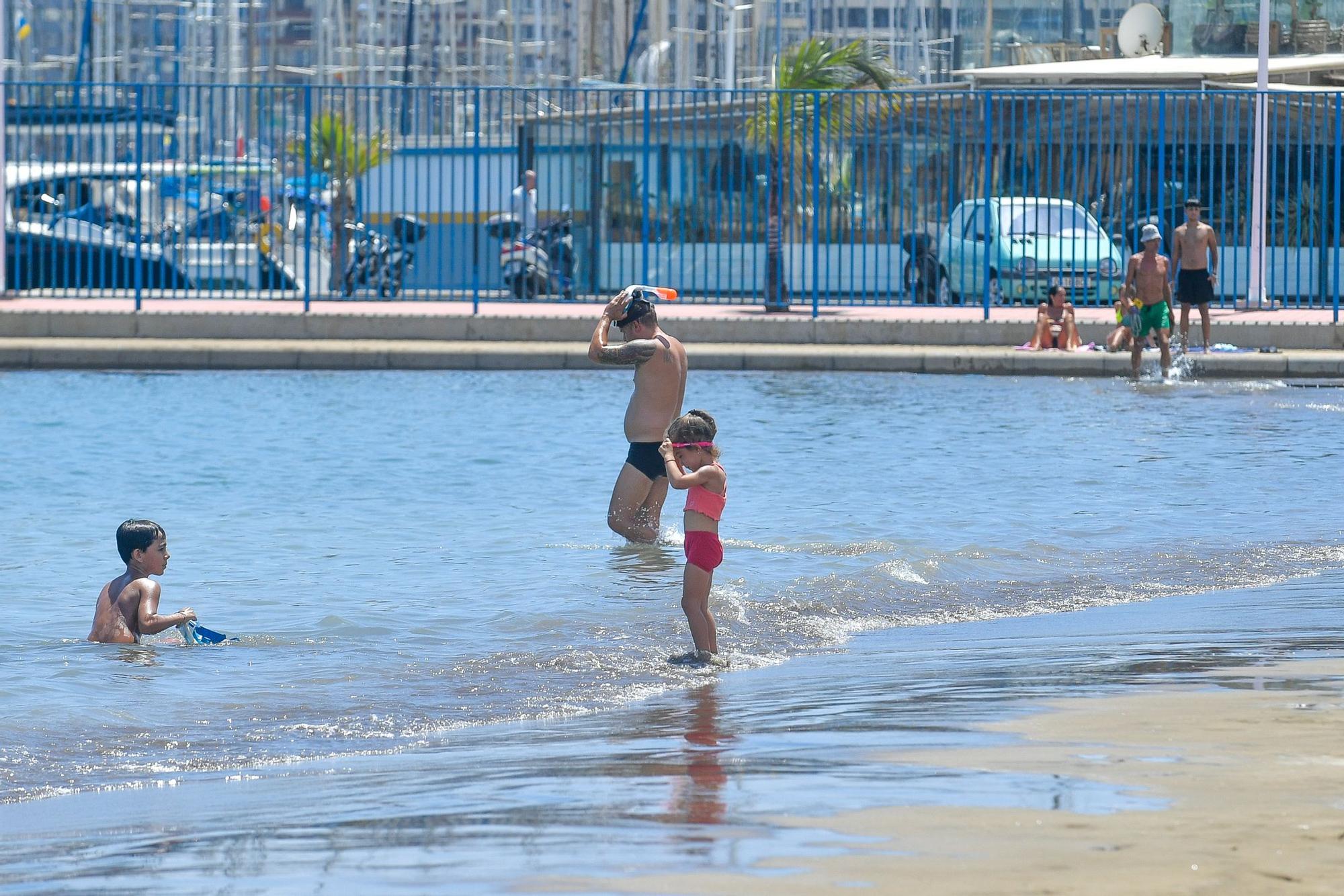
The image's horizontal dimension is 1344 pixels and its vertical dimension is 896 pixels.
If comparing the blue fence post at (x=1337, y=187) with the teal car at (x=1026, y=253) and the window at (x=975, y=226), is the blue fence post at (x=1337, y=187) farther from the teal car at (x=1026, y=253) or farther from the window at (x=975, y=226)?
the window at (x=975, y=226)

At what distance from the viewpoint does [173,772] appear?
6750 millimetres

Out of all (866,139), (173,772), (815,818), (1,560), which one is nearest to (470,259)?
(866,139)

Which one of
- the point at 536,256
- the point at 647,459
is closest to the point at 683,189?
the point at 536,256

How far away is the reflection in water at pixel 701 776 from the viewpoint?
17.7 ft

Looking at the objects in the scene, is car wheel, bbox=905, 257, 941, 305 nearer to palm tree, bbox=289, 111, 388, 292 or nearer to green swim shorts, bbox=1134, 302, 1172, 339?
green swim shorts, bbox=1134, 302, 1172, 339

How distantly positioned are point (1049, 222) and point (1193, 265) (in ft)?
7.70

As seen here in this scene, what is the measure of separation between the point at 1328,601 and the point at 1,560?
6.82 metres

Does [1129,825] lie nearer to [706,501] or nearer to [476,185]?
[706,501]

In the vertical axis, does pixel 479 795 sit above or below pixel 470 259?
below

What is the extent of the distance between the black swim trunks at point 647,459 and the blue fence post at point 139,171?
1345 cm

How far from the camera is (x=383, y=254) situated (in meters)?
24.4

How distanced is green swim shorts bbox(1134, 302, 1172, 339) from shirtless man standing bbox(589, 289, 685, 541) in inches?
380

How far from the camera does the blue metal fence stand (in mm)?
22938

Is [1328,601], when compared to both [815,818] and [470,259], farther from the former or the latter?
[470,259]
